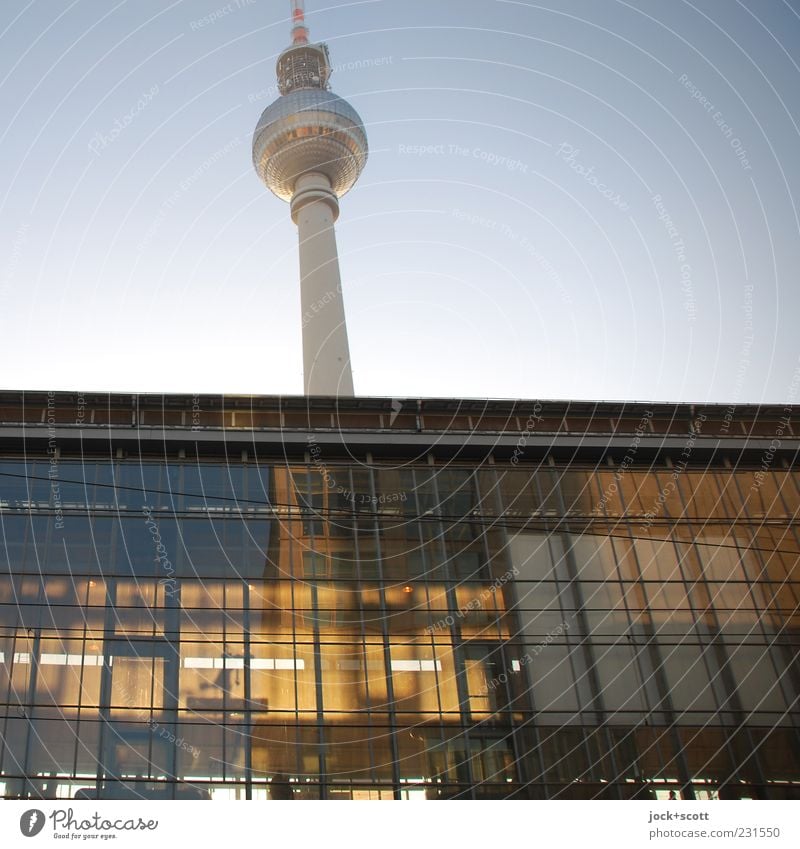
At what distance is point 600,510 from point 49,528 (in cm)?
1973

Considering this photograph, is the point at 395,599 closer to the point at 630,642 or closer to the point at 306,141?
the point at 630,642

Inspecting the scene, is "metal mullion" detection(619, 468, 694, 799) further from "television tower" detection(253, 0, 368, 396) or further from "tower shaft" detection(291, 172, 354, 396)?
"television tower" detection(253, 0, 368, 396)

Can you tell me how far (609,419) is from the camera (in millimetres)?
33406

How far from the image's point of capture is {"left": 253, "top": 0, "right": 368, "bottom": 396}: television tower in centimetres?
6788

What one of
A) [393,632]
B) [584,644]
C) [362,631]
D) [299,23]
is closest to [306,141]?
[299,23]

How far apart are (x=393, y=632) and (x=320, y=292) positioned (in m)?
43.4

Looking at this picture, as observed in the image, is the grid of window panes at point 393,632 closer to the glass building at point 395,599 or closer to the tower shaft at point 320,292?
the glass building at point 395,599

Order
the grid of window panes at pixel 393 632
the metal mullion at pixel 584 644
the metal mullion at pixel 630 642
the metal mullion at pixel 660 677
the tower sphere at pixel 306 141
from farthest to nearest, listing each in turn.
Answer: the tower sphere at pixel 306 141, the metal mullion at pixel 630 642, the metal mullion at pixel 584 644, the metal mullion at pixel 660 677, the grid of window panes at pixel 393 632

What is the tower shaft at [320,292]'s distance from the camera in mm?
62531

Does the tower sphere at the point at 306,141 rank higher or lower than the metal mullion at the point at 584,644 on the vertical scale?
higher

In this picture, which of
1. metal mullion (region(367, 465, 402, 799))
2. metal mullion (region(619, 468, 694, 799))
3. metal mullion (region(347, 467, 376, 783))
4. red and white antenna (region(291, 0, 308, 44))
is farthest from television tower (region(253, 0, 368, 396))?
metal mullion (region(619, 468, 694, 799))

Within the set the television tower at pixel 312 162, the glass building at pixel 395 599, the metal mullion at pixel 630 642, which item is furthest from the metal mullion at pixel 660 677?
the television tower at pixel 312 162

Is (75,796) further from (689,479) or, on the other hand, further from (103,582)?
(689,479)
